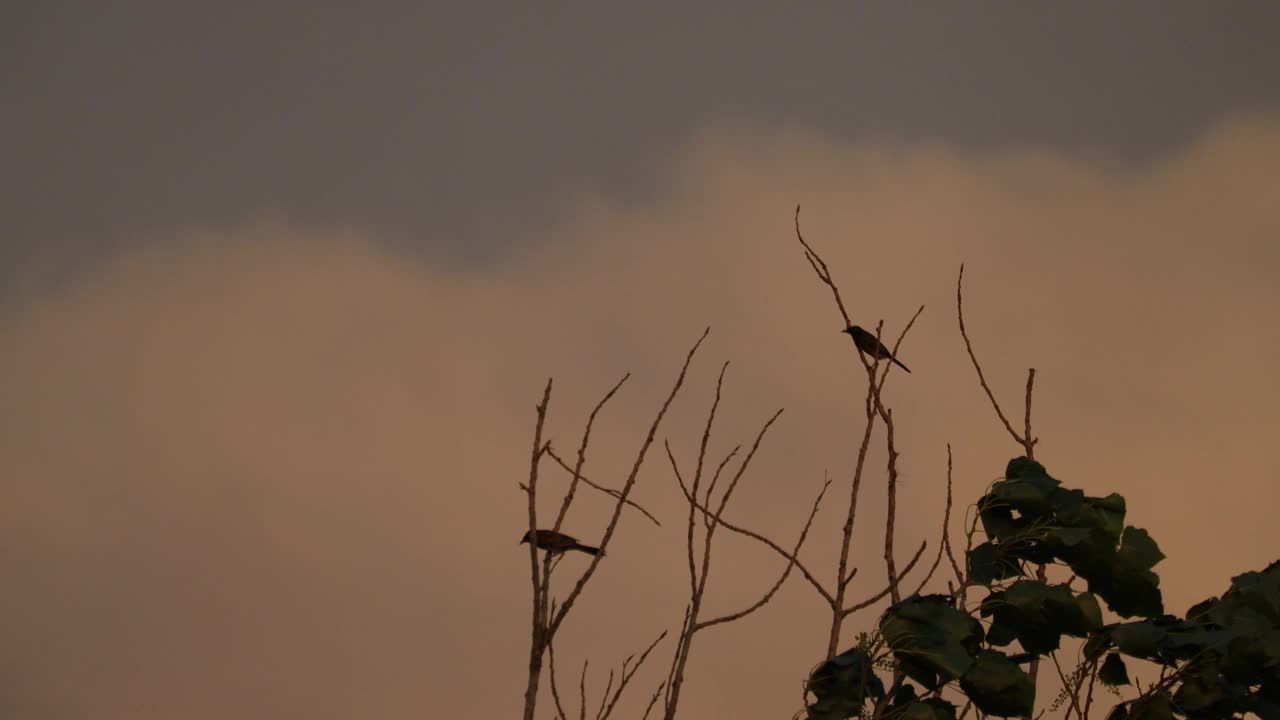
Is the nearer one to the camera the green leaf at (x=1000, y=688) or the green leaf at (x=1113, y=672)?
the green leaf at (x=1000, y=688)

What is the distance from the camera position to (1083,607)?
3.30 meters

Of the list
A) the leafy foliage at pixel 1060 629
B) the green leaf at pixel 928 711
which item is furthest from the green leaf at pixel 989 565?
the green leaf at pixel 928 711

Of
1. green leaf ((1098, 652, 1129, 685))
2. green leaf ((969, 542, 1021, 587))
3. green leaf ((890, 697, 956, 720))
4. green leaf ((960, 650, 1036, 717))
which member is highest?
green leaf ((969, 542, 1021, 587))

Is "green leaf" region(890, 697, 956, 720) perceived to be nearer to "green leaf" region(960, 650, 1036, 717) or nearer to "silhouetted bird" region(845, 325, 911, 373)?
"green leaf" region(960, 650, 1036, 717)

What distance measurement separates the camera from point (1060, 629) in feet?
10.8

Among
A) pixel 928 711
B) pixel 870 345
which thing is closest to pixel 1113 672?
pixel 928 711

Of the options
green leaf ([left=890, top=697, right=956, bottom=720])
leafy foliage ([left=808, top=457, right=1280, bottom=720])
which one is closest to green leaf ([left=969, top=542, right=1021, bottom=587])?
leafy foliage ([left=808, top=457, right=1280, bottom=720])

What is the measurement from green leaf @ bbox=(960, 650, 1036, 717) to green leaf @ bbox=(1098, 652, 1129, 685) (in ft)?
1.48

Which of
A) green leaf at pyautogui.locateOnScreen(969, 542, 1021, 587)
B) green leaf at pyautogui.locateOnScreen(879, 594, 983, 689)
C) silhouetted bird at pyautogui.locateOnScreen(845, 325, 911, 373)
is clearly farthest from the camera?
silhouetted bird at pyautogui.locateOnScreen(845, 325, 911, 373)

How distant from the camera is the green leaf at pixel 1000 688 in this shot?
123 inches

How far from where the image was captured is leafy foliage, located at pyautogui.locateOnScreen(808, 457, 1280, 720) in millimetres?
3129

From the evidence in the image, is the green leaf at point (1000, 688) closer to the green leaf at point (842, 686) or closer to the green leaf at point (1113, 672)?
the green leaf at point (842, 686)

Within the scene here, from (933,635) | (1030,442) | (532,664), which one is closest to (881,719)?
(933,635)

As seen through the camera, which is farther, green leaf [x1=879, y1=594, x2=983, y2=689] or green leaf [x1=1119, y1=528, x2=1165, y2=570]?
green leaf [x1=1119, y1=528, x2=1165, y2=570]
